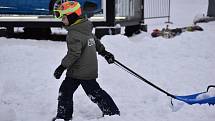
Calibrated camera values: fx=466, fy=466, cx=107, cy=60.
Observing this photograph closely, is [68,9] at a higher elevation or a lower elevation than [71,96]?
higher

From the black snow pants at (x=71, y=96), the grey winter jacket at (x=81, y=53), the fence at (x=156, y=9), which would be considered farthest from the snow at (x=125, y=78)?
the fence at (x=156, y=9)

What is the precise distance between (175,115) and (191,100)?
0.33m

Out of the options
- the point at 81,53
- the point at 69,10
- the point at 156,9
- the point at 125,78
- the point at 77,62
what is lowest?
the point at 125,78

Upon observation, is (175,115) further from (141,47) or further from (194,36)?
(194,36)

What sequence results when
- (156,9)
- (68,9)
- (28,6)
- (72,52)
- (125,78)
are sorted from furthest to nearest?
(156,9) < (28,6) < (125,78) < (68,9) < (72,52)

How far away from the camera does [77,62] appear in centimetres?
570

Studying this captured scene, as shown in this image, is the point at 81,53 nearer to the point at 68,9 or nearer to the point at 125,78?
the point at 68,9

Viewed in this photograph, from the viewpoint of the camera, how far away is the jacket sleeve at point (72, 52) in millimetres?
5453

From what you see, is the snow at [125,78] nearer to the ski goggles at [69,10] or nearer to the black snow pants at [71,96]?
the black snow pants at [71,96]

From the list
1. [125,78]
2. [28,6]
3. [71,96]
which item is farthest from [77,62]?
[28,6]

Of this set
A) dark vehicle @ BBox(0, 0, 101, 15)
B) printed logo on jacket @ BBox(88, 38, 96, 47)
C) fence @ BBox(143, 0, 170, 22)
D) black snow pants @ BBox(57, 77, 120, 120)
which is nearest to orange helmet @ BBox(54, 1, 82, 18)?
printed logo on jacket @ BBox(88, 38, 96, 47)

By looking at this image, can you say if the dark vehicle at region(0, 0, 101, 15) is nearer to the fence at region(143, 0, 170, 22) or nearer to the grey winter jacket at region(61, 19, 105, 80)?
the grey winter jacket at region(61, 19, 105, 80)

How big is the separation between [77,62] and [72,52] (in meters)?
0.28

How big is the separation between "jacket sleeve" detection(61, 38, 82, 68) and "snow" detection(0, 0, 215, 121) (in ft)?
2.28
